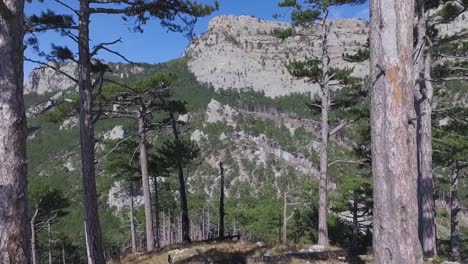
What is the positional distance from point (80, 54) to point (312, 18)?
9.40 meters

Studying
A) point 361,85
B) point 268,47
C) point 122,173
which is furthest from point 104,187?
point 268,47

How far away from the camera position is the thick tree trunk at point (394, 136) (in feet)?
10.6

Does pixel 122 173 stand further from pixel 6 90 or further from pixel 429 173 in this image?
pixel 6 90

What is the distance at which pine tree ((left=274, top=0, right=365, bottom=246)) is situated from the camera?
1416 centimetres

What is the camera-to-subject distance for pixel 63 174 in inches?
3487

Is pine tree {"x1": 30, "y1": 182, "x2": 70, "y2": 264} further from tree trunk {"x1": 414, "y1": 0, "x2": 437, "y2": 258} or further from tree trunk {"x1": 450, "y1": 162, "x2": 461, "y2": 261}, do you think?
tree trunk {"x1": 450, "y1": 162, "x2": 461, "y2": 261}

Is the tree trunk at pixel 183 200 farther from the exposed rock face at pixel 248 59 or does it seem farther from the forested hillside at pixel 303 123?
the exposed rock face at pixel 248 59

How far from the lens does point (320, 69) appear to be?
50.0 feet

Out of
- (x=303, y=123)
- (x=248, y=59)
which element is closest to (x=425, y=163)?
(x=303, y=123)

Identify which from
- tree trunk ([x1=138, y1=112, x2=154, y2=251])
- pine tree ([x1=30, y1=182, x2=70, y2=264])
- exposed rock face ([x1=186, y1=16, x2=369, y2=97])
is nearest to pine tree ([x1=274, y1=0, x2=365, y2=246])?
tree trunk ([x1=138, y1=112, x2=154, y2=251])

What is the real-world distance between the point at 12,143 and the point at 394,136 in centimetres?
289

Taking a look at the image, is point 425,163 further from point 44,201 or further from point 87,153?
point 44,201

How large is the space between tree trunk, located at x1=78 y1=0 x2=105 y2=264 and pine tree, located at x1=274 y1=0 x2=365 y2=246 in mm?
8275

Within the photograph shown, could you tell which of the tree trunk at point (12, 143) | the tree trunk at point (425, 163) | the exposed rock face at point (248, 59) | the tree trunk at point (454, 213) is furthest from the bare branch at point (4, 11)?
the exposed rock face at point (248, 59)
